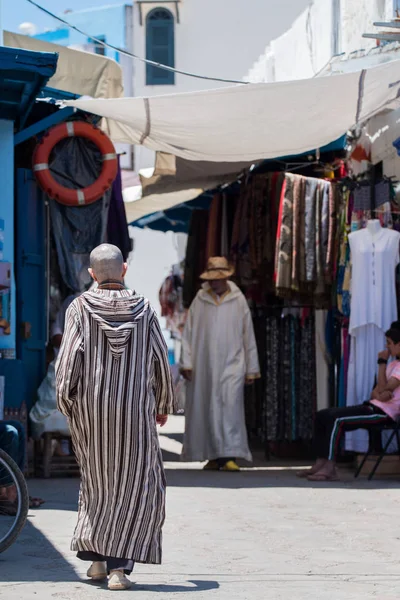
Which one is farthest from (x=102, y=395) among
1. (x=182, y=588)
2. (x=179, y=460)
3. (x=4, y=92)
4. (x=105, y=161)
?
(x=179, y=460)

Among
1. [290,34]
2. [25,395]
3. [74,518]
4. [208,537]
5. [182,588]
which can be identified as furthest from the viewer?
[290,34]

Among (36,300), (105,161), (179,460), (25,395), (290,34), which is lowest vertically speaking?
(179,460)

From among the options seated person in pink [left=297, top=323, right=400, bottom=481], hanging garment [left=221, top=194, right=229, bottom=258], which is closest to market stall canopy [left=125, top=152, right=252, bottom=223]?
hanging garment [left=221, top=194, right=229, bottom=258]

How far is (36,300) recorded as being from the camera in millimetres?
11656

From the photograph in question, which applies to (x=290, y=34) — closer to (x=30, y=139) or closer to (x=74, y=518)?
(x=30, y=139)

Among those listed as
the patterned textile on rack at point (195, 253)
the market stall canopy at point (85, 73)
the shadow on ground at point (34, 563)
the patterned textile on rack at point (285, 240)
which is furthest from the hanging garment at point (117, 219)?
the shadow on ground at point (34, 563)

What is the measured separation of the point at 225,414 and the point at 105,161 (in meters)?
2.79

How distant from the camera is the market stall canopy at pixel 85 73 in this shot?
1223 centimetres

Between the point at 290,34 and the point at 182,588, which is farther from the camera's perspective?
the point at 290,34

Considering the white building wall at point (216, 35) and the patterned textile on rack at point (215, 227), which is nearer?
the patterned textile on rack at point (215, 227)

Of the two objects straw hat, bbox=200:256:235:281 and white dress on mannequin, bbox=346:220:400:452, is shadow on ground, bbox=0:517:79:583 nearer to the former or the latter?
white dress on mannequin, bbox=346:220:400:452

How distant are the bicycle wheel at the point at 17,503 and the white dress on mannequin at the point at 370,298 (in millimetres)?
5629

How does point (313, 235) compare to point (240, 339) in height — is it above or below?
above

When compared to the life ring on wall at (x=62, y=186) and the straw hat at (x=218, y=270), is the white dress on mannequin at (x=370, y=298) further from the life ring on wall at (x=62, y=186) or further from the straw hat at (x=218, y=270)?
the life ring on wall at (x=62, y=186)
